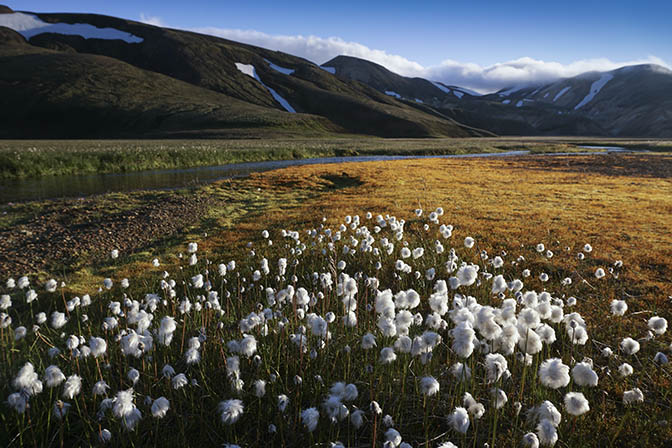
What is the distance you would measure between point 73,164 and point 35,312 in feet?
96.1

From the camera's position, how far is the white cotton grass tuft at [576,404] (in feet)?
7.91

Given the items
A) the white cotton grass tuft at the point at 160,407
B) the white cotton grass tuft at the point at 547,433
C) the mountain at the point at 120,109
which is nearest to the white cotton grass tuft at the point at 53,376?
the white cotton grass tuft at the point at 160,407

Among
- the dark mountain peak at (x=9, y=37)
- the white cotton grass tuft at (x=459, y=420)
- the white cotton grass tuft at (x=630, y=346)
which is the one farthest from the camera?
the dark mountain peak at (x=9, y=37)

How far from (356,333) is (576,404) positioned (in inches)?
105

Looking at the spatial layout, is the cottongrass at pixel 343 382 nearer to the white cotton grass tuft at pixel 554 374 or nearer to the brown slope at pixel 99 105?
the white cotton grass tuft at pixel 554 374

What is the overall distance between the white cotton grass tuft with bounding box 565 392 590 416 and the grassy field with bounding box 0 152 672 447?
14 millimetres

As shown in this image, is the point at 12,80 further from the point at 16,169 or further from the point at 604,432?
the point at 604,432

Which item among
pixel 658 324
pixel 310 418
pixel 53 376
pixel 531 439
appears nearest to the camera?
pixel 531 439

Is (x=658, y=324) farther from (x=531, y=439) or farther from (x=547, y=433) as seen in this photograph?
(x=531, y=439)

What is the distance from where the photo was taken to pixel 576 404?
8.08 ft

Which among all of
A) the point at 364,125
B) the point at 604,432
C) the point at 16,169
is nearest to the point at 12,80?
the point at 364,125

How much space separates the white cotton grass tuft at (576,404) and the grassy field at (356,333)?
0.6 inches

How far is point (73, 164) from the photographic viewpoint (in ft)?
99.1

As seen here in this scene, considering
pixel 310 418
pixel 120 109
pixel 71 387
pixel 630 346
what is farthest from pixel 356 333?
pixel 120 109
